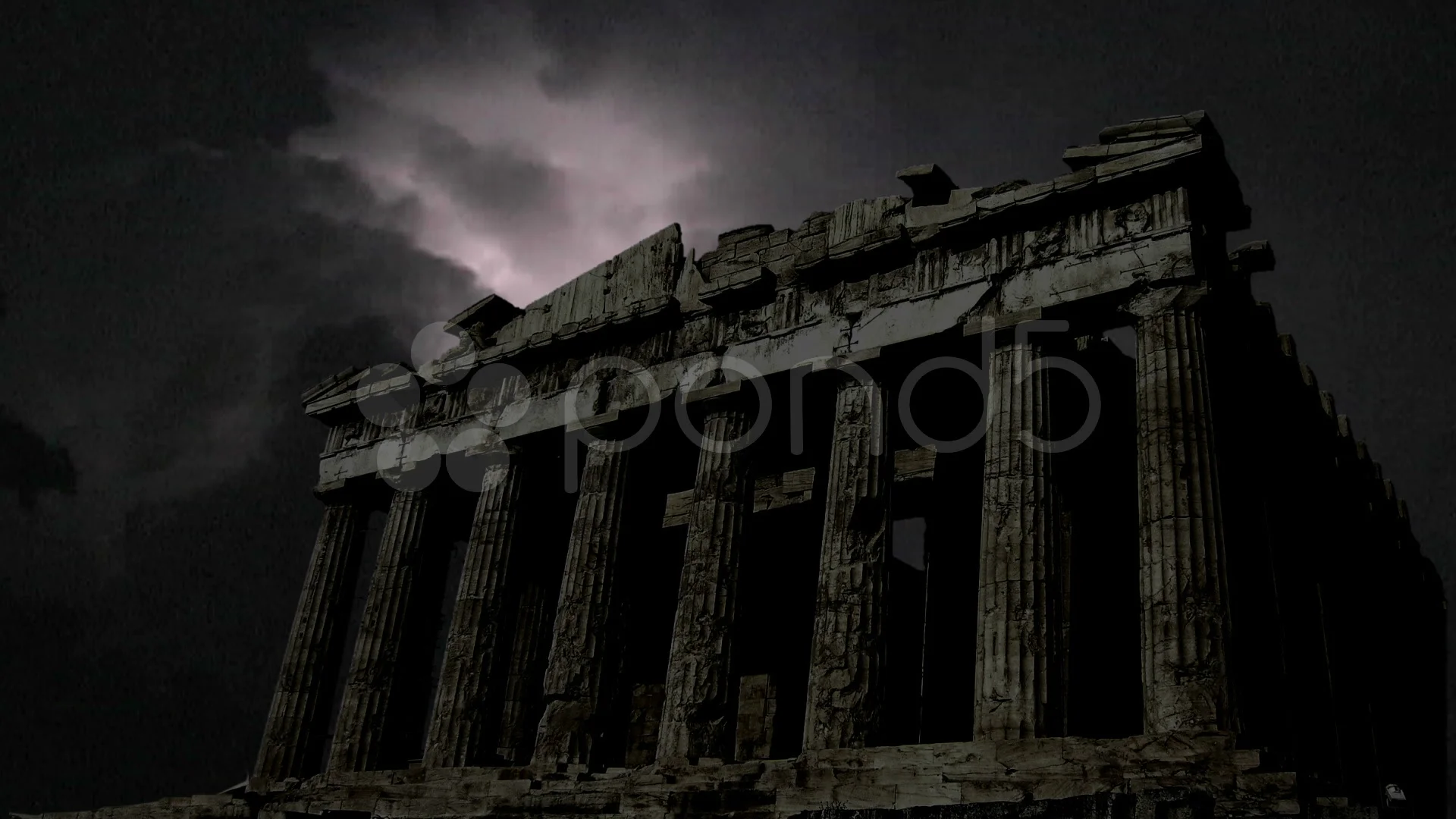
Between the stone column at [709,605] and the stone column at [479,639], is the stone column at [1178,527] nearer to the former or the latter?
the stone column at [709,605]

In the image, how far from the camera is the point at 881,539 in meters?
15.6

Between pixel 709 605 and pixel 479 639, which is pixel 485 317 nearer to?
pixel 479 639

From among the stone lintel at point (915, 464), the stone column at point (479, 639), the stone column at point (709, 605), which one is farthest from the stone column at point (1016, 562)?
the stone column at point (479, 639)

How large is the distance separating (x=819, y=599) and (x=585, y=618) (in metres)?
4.13

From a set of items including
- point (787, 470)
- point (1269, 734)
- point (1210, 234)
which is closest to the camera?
point (1269, 734)

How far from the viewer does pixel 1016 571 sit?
13844 millimetres

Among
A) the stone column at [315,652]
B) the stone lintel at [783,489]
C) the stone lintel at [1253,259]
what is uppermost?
the stone lintel at [1253,259]

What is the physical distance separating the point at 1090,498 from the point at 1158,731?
7.63 meters

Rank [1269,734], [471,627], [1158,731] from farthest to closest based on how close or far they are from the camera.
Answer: [471,627] → [1269,734] → [1158,731]

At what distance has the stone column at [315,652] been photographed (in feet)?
67.4

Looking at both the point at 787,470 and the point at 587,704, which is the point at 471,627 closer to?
the point at 587,704

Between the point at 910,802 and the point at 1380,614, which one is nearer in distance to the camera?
the point at 910,802

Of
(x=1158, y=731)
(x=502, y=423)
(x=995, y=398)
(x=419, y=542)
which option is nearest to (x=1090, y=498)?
(x=995, y=398)

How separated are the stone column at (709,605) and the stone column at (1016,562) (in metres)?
3.90
